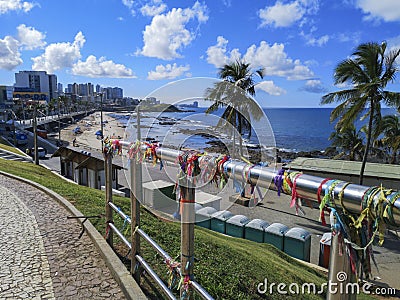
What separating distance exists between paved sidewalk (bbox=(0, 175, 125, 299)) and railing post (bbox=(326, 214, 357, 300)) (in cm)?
272

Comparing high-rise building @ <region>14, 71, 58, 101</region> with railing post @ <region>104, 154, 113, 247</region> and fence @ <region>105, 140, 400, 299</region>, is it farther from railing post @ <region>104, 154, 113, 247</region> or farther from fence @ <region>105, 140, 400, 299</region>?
fence @ <region>105, 140, 400, 299</region>

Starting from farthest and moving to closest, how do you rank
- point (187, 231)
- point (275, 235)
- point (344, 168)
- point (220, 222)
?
point (344, 168)
point (220, 222)
point (275, 235)
point (187, 231)

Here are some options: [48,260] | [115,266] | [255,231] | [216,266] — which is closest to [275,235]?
[255,231]

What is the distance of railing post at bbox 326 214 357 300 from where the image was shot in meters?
1.29

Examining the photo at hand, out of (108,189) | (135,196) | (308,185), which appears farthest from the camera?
(108,189)

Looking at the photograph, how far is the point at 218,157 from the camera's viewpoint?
2.10 meters

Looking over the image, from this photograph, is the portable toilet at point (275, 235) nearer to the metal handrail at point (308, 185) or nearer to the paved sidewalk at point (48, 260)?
the paved sidewalk at point (48, 260)

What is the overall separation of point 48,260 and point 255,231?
7.18 m

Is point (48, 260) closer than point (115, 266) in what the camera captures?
No

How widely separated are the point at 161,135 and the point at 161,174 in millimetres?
366

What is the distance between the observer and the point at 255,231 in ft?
33.6

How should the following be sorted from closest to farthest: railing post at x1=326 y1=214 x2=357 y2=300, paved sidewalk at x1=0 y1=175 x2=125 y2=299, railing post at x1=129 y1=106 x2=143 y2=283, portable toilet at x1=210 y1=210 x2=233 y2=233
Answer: railing post at x1=326 y1=214 x2=357 y2=300
railing post at x1=129 y1=106 x2=143 y2=283
paved sidewalk at x1=0 y1=175 x2=125 y2=299
portable toilet at x1=210 y1=210 x2=233 y2=233

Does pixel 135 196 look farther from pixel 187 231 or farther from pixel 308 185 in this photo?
pixel 308 185

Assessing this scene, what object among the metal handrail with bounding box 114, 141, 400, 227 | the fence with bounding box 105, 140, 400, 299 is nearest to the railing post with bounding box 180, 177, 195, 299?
the fence with bounding box 105, 140, 400, 299
